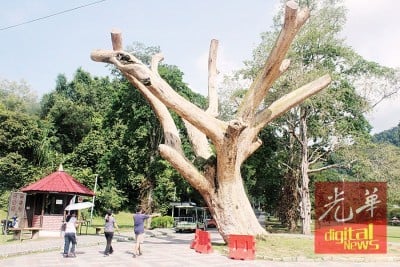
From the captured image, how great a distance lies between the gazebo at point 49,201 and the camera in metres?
20.5

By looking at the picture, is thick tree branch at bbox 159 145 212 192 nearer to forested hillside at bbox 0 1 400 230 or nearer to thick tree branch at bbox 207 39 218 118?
forested hillside at bbox 0 1 400 230

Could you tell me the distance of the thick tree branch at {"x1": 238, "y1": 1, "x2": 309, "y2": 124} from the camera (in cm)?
1309

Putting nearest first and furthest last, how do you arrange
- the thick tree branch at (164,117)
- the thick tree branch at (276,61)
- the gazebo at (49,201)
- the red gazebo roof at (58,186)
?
the thick tree branch at (276,61) < the thick tree branch at (164,117) < the red gazebo roof at (58,186) < the gazebo at (49,201)

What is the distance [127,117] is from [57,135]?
16.6m

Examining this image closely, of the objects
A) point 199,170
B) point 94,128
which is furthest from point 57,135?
point 199,170

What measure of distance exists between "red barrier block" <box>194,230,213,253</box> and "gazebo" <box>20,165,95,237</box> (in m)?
9.22

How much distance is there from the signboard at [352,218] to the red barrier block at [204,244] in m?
3.65

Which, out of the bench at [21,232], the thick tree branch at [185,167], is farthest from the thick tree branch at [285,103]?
the bench at [21,232]

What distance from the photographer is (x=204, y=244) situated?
1374 centimetres

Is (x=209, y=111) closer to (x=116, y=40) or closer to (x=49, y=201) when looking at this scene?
(x=116, y=40)

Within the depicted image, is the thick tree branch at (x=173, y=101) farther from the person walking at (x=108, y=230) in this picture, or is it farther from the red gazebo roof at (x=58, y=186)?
the red gazebo roof at (x=58, y=186)

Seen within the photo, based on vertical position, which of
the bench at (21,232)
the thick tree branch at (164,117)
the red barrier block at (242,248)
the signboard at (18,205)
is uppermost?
the thick tree branch at (164,117)

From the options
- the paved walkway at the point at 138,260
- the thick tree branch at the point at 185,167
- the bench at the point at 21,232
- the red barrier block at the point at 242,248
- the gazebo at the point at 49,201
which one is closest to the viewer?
the paved walkway at the point at 138,260

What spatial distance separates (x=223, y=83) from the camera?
1137 inches
